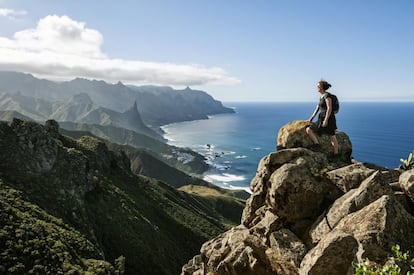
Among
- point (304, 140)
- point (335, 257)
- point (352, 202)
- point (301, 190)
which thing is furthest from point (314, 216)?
point (304, 140)

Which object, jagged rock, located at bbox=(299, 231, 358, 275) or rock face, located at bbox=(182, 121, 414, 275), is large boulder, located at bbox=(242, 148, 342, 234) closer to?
rock face, located at bbox=(182, 121, 414, 275)

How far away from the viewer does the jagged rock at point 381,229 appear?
12008 mm

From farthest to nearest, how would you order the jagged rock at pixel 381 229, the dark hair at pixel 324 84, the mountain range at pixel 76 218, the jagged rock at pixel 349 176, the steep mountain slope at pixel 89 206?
the steep mountain slope at pixel 89 206 → the mountain range at pixel 76 218 → the dark hair at pixel 324 84 → the jagged rock at pixel 349 176 → the jagged rock at pixel 381 229

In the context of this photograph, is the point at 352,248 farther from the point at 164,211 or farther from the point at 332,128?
the point at 164,211

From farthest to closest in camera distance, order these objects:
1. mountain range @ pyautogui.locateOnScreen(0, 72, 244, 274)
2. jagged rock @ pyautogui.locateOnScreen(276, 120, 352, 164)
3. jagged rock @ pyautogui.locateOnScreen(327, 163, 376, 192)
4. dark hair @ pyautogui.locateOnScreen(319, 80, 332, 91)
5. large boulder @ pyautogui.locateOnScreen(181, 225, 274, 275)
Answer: mountain range @ pyautogui.locateOnScreen(0, 72, 244, 274)
jagged rock @ pyautogui.locateOnScreen(276, 120, 352, 164)
dark hair @ pyautogui.locateOnScreen(319, 80, 332, 91)
large boulder @ pyautogui.locateOnScreen(181, 225, 274, 275)
jagged rock @ pyautogui.locateOnScreen(327, 163, 376, 192)

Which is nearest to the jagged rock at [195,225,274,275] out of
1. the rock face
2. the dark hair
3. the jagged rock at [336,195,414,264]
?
the rock face

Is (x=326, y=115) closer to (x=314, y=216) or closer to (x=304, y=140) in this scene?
(x=304, y=140)

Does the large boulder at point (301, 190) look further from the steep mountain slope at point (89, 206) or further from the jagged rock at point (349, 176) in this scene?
the steep mountain slope at point (89, 206)

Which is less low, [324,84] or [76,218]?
[324,84]

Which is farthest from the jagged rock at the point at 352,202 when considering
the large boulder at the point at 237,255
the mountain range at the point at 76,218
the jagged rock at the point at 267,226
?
the mountain range at the point at 76,218

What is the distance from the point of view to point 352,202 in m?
15.1

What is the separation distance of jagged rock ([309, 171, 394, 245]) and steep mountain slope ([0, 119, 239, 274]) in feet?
154

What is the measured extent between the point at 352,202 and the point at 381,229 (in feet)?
9.17

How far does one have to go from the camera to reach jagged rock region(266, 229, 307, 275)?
15.7 m
